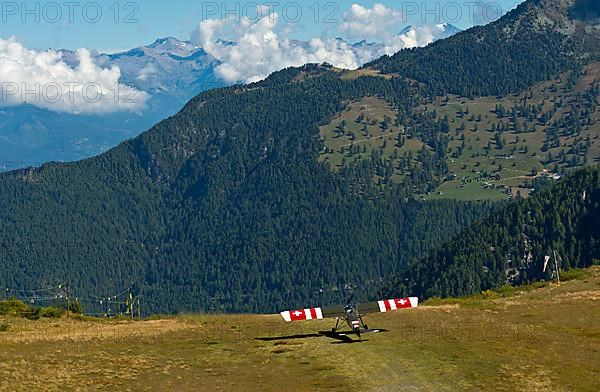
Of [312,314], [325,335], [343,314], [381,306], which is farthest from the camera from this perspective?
[381,306]

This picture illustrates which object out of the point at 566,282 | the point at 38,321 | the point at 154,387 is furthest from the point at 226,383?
the point at 566,282

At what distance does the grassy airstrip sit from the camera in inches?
1927

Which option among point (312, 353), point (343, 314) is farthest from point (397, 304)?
point (312, 353)

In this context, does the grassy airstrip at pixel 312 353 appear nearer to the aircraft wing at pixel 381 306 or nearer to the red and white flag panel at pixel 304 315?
the red and white flag panel at pixel 304 315

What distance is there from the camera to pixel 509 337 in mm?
62562

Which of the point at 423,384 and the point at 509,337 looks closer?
the point at 423,384

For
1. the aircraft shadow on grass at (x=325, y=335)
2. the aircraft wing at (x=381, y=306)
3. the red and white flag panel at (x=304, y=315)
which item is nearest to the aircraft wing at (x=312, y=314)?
the red and white flag panel at (x=304, y=315)

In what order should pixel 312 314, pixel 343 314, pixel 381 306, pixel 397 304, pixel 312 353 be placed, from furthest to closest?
pixel 397 304, pixel 381 306, pixel 312 314, pixel 343 314, pixel 312 353

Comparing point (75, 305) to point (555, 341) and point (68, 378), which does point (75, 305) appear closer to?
point (68, 378)

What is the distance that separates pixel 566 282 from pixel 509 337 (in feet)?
156

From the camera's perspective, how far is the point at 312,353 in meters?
58.3

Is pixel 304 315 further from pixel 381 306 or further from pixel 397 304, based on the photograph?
pixel 397 304

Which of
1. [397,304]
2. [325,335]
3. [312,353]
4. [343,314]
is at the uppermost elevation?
[397,304]

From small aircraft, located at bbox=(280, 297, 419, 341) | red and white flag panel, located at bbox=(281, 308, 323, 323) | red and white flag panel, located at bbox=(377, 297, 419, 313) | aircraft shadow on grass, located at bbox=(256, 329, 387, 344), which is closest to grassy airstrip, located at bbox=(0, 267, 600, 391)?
aircraft shadow on grass, located at bbox=(256, 329, 387, 344)
